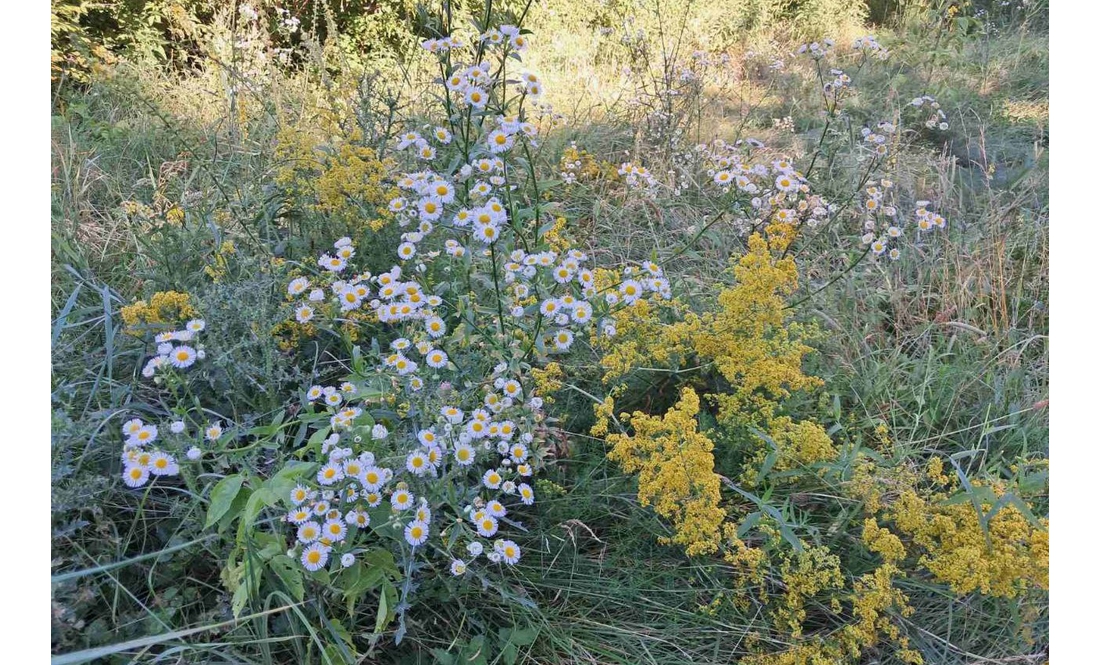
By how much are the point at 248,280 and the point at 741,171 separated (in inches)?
65.8

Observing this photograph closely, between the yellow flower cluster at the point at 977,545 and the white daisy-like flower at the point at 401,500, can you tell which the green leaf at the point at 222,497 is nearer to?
the white daisy-like flower at the point at 401,500

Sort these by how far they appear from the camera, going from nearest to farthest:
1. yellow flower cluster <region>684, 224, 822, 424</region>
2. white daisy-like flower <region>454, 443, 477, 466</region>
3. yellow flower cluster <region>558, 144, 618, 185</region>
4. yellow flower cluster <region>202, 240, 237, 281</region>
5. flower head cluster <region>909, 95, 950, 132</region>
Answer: white daisy-like flower <region>454, 443, 477, 466</region> → yellow flower cluster <region>684, 224, 822, 424</region> → yellow flower cluster <region>202, 240, 237, 281</region> → flower head cluster <region>909, 95, 950, 132</region> → yellow flower cluster <region>558, 144, 618, 185</region>

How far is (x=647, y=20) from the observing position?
5723 mm

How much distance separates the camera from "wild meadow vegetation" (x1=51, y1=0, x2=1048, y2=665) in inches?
53.7

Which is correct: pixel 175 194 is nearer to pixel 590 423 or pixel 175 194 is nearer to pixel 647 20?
pixel 590 423

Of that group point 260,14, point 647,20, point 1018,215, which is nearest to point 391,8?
point 260,14

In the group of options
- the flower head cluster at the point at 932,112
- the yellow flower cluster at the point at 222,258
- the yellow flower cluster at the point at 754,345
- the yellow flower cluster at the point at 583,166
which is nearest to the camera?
the yellow flower cluster at the point at 754,345

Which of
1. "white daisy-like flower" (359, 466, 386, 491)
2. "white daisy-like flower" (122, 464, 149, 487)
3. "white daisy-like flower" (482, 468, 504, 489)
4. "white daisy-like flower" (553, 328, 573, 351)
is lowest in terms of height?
"white daisy-like flower" (122, 464, 149, 487)

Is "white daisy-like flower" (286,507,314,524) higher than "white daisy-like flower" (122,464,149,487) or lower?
higher

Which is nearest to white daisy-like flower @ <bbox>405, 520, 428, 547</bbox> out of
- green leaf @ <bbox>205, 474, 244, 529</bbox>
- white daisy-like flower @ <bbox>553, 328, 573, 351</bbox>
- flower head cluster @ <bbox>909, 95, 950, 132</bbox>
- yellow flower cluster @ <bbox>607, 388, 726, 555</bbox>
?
green leaf @ <bbox>205, 474, 244, 529</bbox>

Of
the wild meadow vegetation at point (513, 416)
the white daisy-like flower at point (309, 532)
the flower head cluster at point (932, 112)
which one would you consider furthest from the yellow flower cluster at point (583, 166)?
the white daisy-like flower at point (309, 532)

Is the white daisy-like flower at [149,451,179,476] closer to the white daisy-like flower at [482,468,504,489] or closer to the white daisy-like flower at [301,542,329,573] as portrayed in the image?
the white daisy-like flower at [301,542,329,573]

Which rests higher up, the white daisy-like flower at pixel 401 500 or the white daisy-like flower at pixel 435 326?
the white daisy-like flower at pixel 435 326

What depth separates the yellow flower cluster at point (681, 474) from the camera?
141cm
